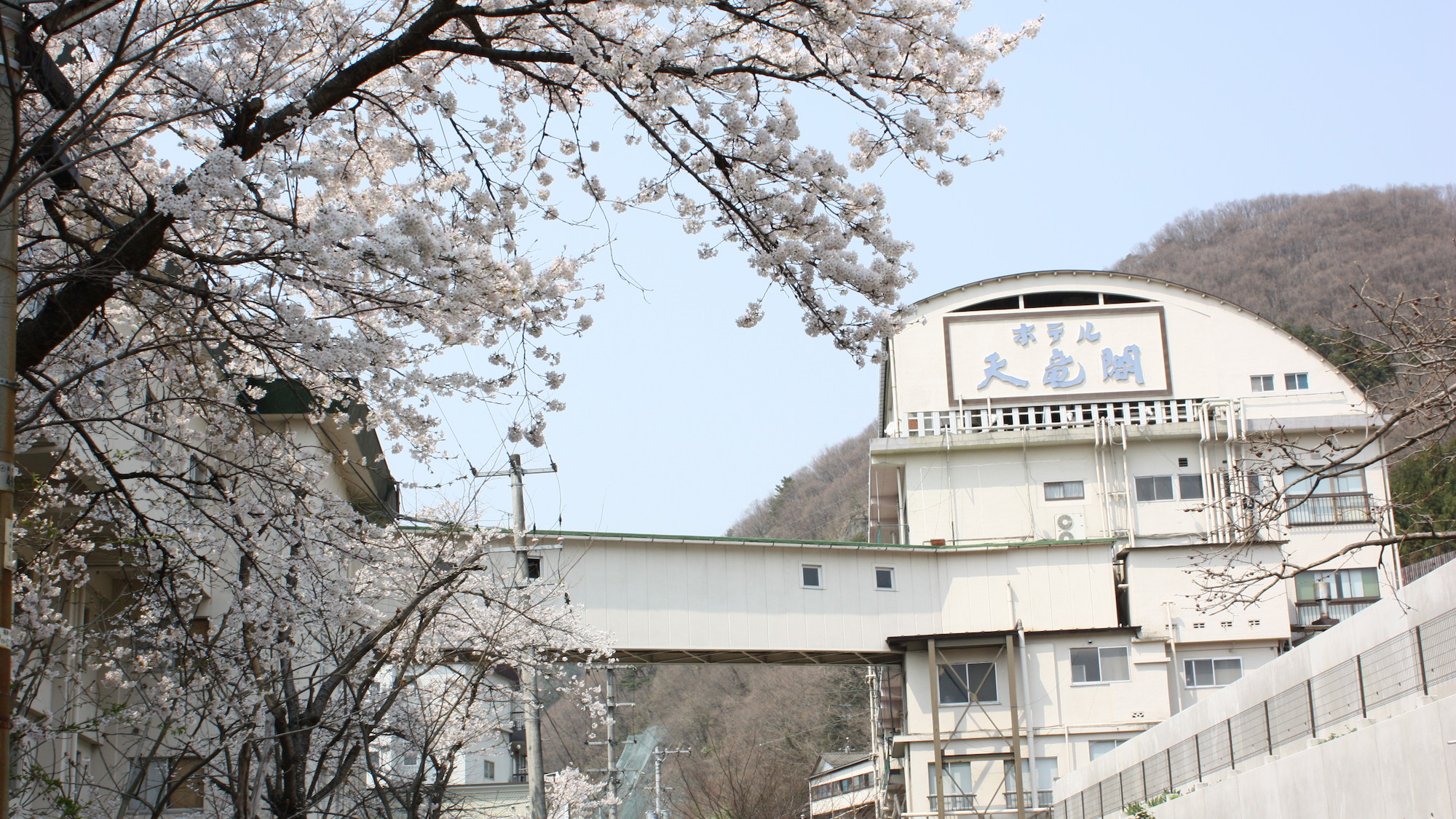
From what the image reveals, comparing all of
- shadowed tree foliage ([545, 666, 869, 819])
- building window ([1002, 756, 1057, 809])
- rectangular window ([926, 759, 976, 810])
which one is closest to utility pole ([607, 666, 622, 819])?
rectangular window ([926, 759, 976, 810])

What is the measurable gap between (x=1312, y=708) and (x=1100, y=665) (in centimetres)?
1406

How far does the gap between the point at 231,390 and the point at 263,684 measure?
7.30ft

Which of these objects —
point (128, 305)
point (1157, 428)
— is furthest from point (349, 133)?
point (1157, 428)

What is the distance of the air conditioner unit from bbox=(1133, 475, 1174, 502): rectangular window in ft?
5.26

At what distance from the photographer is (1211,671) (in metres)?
26.3

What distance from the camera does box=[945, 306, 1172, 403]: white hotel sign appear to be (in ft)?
102

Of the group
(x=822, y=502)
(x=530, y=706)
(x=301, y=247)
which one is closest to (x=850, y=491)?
(x=822, y=502)

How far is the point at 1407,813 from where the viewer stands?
960 cm

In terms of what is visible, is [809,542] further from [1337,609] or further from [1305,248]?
[1305,248]

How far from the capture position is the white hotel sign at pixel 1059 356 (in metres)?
31.2

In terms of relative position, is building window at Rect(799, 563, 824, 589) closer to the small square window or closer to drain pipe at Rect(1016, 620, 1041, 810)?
drain pipe at Rect(1016, 620, 1041, 810)

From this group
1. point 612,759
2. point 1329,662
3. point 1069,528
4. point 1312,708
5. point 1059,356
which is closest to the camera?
point 1329,662

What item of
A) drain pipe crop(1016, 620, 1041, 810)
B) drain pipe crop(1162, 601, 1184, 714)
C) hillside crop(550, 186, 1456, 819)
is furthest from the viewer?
hillside crop(550, 186, 1456, 819)

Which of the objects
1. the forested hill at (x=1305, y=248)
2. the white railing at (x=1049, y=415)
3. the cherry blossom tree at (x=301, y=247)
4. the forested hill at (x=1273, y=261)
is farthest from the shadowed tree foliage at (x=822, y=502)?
the cherry blossom tree at (x=301, y=247)
